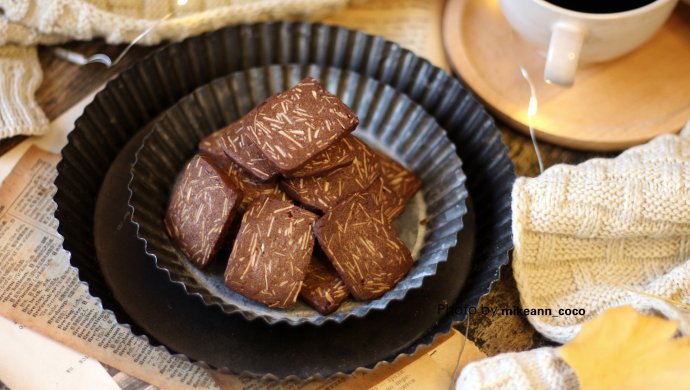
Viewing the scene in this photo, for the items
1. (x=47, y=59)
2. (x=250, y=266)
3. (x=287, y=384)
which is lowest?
(x=287, y=384)

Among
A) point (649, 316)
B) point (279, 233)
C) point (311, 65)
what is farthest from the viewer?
point (311, 65)

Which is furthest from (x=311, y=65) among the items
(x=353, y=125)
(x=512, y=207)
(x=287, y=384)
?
(x=287, y=384)

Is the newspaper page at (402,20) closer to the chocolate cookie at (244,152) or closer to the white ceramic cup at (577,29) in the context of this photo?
the white ceramic cup at (577,29)

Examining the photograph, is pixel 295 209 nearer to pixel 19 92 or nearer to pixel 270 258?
pixel 270 258

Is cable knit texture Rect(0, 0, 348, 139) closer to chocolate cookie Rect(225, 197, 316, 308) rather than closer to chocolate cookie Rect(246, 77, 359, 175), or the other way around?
chocolate cookie Rect(246, 77, 359, 175)

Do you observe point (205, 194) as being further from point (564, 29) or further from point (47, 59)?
point (564, 29)

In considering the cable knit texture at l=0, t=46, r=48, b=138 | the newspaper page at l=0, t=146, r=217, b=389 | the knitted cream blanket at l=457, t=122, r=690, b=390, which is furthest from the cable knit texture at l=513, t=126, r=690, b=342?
the cable knit texture at l=0, t=46, r=48, b=138
